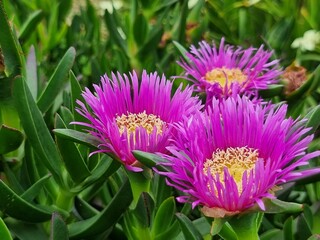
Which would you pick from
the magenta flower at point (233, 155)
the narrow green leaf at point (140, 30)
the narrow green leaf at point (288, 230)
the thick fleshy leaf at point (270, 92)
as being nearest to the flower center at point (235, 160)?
the magenta flower at point (233, 155)

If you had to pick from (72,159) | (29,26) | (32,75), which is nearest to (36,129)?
(72,159)

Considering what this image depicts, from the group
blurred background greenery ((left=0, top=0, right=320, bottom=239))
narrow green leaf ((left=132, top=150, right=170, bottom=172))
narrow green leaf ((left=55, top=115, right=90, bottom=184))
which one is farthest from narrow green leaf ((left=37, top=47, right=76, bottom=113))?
narrow green leaf ((left=132, top=150, right=170, bottom=172))

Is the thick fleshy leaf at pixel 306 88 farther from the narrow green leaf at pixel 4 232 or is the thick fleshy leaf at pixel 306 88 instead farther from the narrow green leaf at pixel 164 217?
the narrow green leaf at pixel 4 232

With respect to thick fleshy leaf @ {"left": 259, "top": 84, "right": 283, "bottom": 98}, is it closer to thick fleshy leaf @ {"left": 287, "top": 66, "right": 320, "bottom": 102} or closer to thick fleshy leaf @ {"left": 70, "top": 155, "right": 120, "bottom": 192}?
thick fleshy leaf @ {"left": 287, "top": 66, "right": 320, "bottom": 102}

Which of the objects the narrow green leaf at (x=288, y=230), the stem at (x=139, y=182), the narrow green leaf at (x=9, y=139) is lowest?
the narrow green leaf at (x=288, y=230)

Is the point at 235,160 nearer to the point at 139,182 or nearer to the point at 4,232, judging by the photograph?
the point at 139,182

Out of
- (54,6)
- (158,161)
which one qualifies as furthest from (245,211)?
(54,6)
